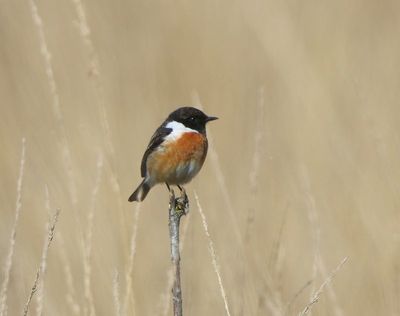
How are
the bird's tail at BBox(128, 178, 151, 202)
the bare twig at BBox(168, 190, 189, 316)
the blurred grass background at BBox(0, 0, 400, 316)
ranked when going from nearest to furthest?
the bare twig at BBox(168, 190, 189, 316) < the bird's tail at BBox(128, 178, 151, 202) < the blurred grass background at BBox(0, 0, 400, 316)

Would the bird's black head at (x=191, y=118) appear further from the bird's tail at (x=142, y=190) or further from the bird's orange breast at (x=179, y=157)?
the bird's tail at (x=142, y=190)

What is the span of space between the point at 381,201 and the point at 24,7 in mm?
2938

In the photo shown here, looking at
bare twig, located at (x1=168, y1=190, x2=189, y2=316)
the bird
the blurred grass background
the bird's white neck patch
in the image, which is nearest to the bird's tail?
the bird

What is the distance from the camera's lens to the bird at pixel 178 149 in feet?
13.5

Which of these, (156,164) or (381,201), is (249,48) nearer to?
(381,201)

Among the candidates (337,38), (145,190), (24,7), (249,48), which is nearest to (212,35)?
(249,48)

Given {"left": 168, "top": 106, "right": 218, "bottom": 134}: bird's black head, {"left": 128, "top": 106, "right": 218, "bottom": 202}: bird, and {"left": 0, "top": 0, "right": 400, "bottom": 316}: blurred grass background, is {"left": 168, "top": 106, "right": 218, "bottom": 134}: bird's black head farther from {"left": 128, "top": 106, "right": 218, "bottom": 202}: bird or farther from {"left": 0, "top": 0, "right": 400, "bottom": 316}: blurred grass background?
{"left": 0, "top": 0, "right": 400, "bottom": 316}: blurred grass background

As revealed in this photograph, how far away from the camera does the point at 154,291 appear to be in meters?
4.72

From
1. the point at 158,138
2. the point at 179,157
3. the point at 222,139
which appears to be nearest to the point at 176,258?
the point at 179,157

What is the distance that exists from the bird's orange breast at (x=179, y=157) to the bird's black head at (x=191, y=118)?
0.05 meters

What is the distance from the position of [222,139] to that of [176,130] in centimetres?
177

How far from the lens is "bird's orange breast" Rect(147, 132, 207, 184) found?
4.10m

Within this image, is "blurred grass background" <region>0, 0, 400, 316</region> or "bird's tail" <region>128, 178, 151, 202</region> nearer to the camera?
"bird's tail" <region>128, 178, 151, 202</region>

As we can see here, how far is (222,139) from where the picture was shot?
5.92 m
